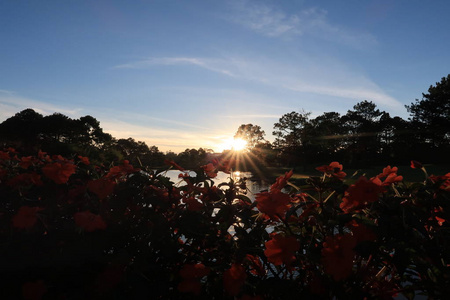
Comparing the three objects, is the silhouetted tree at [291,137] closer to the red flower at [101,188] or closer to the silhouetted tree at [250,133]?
the silhouetted tree at [250,133]

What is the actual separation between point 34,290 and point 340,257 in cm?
90

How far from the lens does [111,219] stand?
3.29ft

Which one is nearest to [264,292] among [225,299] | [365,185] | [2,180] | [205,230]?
[225,299]

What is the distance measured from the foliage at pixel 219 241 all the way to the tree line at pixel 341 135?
25665mm

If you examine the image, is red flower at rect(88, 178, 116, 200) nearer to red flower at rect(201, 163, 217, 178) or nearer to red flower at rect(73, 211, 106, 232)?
red flower at rect(73, 211, 106, 232)

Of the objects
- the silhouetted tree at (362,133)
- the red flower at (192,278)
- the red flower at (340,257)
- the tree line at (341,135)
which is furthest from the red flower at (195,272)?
the silhouetted tree at (362,133)

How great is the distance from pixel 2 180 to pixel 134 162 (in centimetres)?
55

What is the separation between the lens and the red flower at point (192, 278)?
2.79 feet

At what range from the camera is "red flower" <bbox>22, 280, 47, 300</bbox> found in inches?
35.4

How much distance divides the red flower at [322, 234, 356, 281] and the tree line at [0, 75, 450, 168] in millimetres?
25863

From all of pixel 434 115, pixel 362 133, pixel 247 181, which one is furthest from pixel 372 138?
pixel 247 181

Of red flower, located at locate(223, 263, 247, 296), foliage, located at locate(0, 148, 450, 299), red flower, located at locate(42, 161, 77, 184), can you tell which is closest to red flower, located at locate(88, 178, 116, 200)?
foliage, located at locate(0, 148, 450, 299)

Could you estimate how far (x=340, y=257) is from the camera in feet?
2.52

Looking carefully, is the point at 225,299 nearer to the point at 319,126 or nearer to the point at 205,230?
the point at 205,230
